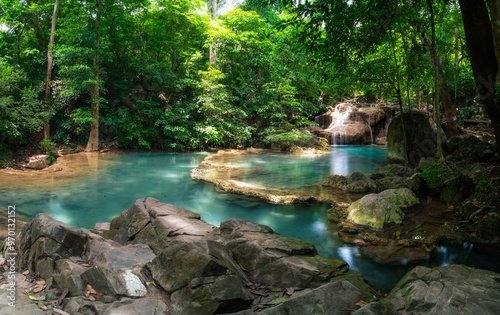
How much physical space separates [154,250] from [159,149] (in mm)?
14244

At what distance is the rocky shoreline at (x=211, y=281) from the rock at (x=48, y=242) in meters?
0.01

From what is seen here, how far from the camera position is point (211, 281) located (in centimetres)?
281

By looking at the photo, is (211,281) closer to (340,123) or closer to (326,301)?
(326,301)

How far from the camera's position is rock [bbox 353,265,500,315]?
2371 mm

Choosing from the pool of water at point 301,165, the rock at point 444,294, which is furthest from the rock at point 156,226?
the pool of water at point 301,165

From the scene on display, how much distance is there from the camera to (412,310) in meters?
2.53

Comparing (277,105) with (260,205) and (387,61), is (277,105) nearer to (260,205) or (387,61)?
(387,61)

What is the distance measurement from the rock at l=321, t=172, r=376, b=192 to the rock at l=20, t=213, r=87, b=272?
21.5ft

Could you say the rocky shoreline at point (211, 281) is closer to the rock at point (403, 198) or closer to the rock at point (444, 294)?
the rock at point (444, 294)

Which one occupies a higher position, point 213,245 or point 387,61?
point 387,61

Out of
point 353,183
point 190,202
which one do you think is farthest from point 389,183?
point 190,202

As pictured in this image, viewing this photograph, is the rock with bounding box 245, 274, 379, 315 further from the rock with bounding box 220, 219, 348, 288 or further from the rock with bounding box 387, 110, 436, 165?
the rock with bounding box 387, 110, 436, 165

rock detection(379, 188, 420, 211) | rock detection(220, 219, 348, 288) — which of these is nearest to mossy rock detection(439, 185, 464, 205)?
rock detection(379, 188, 420, 211)

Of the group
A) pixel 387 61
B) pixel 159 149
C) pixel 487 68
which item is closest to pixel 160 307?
pixel 487 68
